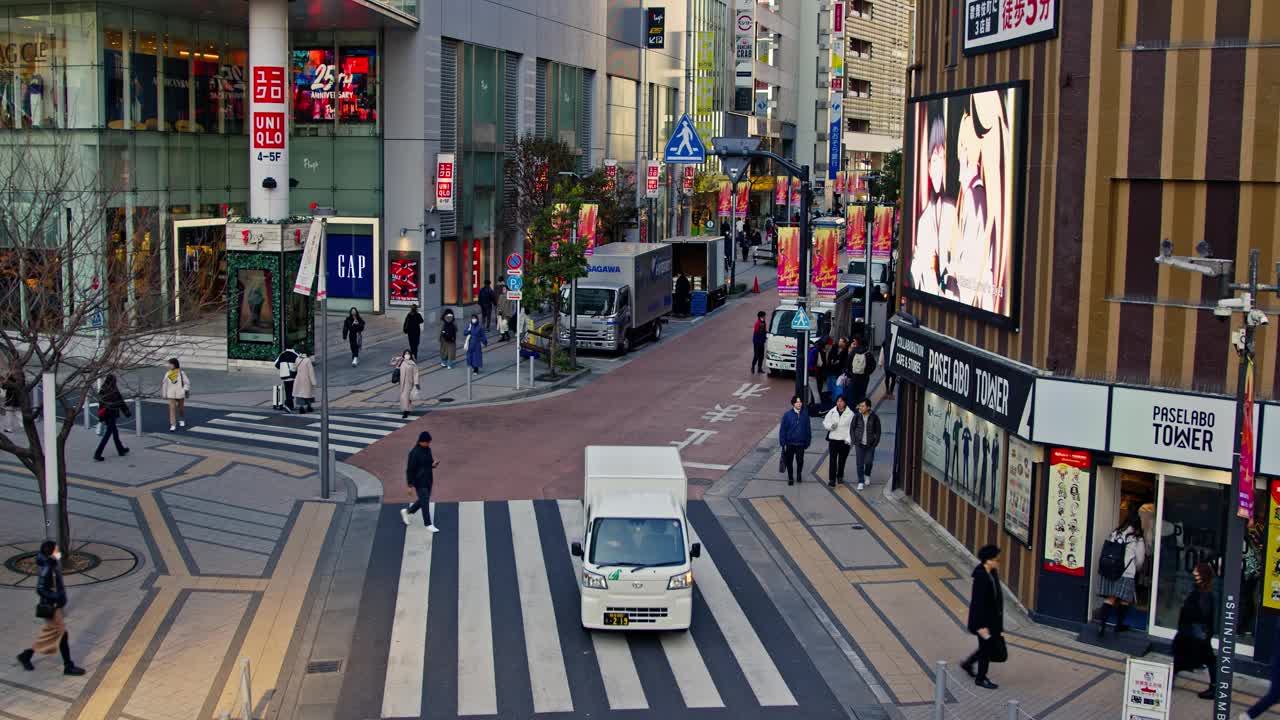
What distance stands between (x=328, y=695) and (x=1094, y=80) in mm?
12214

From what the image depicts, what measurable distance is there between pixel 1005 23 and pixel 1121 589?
8180 mm

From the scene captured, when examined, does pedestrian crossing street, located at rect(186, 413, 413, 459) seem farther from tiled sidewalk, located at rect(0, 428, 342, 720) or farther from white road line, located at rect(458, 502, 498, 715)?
white road line, located at rect(458, 502, 498, 715)

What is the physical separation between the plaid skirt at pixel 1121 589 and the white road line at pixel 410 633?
882cm

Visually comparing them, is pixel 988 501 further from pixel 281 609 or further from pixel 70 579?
pixel 70 579

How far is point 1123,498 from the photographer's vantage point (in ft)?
57.5

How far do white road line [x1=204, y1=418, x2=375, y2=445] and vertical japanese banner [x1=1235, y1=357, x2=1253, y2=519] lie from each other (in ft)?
66.5

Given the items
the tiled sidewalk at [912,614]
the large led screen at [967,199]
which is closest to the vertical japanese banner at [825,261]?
the tiled sidewalk at [912,614]

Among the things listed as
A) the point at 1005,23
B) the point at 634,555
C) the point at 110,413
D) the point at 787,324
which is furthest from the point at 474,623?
the point at 787,324

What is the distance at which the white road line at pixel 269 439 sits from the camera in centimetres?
2873

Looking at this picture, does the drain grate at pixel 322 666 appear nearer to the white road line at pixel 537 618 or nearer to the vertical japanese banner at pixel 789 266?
the white road line at pixel 537 618

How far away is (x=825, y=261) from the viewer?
41688mm

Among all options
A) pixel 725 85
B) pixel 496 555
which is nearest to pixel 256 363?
pixel 496 555

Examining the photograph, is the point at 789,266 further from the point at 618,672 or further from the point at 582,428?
the point at 618,672

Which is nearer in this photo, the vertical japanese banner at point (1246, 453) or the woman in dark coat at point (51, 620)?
the vertical japanese banner at point (1246, 453)
